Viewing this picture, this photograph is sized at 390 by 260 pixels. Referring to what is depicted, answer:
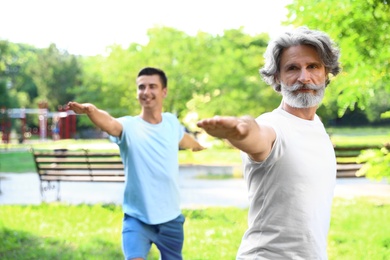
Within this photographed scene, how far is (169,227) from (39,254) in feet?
9.25

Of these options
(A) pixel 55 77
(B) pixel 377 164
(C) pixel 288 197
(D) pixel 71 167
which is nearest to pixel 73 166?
(D) pixel 71 167

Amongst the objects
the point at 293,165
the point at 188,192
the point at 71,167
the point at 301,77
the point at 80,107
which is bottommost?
the point at 188,192

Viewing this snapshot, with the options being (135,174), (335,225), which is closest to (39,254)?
(135,174)

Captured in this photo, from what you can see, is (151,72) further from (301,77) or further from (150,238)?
(301,77)

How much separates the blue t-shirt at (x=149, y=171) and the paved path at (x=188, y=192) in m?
6.08

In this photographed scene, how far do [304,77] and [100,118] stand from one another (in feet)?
6.78

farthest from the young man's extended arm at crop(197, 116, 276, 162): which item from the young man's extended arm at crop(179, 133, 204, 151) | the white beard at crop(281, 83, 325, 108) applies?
the young man's extended arm at crop(179, 133, 204, 151)

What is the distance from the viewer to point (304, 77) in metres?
2.44

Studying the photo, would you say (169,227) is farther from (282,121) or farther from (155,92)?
(282,121)

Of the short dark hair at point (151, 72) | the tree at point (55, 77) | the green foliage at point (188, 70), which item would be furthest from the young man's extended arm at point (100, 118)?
the tree at point (55, 77)

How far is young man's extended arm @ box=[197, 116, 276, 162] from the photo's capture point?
1752 millimetres

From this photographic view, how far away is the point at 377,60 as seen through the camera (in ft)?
21.5

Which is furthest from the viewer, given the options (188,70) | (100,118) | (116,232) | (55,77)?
(55,77)

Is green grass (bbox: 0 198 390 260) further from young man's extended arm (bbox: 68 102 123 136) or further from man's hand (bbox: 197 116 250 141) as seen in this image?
man's hand (bbox: 197 116 250 141)
